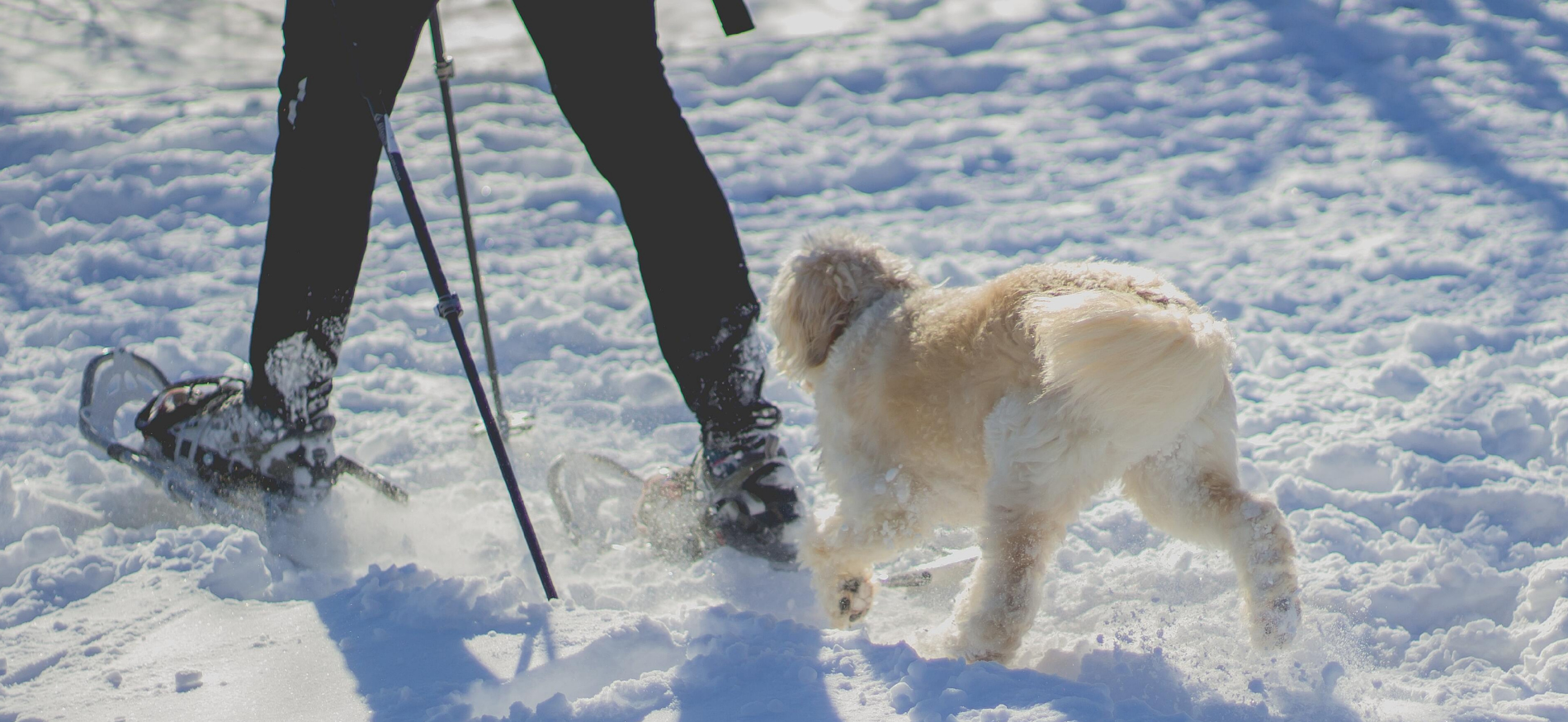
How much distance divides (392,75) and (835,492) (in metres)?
1.44

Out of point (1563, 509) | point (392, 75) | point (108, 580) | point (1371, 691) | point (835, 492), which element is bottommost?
point (1563, 509)

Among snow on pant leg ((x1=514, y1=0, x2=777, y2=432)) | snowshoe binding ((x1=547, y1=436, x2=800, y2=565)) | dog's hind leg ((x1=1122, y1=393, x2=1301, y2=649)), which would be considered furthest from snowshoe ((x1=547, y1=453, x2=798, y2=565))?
dog's hind leg ((x1=1122, y1=393, x2=1301, y2=649))

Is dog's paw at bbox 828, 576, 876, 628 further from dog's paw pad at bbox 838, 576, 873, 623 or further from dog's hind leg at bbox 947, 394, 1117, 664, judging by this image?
dog's hind leg at bbox 947, 394, 1117, 664

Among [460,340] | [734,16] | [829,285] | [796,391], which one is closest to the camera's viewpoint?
[460,340]

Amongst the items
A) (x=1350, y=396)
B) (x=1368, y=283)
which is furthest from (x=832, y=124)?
(x=1350, y=396)

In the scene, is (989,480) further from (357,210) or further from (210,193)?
(210,193)

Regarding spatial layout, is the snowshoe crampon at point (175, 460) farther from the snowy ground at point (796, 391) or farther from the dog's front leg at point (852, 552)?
the dog's front leg at point (852, 552)

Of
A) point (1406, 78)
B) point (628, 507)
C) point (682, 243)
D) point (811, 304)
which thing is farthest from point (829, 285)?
point (1406, 78)

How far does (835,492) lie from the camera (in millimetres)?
2705

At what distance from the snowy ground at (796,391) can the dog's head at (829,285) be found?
0.64 meters

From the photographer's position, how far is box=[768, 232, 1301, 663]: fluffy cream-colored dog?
200cm

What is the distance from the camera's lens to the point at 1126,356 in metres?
1.95

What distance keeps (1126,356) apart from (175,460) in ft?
8.08

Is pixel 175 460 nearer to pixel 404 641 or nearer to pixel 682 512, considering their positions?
pixel 404 641
